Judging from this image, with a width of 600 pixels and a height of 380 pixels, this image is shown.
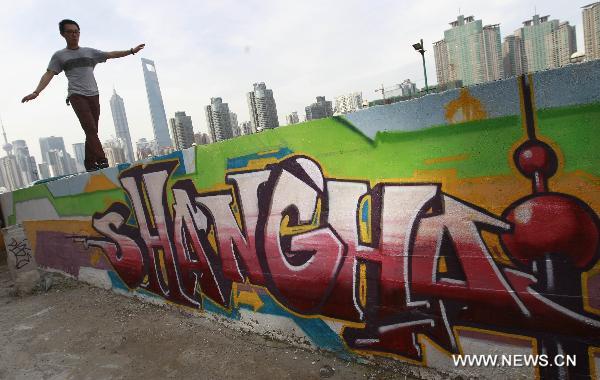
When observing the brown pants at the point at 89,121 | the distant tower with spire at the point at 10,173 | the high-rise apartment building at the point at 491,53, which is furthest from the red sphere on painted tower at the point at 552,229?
the distant tower with spire at the point at 10,173

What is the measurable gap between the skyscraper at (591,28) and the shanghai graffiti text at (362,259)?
86900 mm

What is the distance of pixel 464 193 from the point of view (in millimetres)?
2605

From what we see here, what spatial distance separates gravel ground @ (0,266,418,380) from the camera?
11.5 ft

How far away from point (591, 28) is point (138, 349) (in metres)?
94.6

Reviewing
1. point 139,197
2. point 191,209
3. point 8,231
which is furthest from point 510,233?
point 8,231

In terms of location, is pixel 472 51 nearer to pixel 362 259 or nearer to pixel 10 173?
pixel 362 259

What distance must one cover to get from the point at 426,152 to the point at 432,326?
56.0 inches

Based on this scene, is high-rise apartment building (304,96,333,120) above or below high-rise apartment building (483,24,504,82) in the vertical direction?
below

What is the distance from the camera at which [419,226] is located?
283 cm

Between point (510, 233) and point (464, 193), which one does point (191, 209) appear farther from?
point (510, 233)

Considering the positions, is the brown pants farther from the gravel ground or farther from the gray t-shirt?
the gravel ground

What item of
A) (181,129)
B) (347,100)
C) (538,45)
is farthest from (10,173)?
(538,45)

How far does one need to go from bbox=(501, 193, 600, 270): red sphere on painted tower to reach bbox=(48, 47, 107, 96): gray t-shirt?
237 inches

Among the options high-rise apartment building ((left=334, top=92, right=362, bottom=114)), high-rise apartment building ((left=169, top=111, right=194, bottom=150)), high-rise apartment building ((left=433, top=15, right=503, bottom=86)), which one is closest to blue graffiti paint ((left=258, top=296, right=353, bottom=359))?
high-rise apartment building ((left=169, top=111, right=194, bottom=150))
